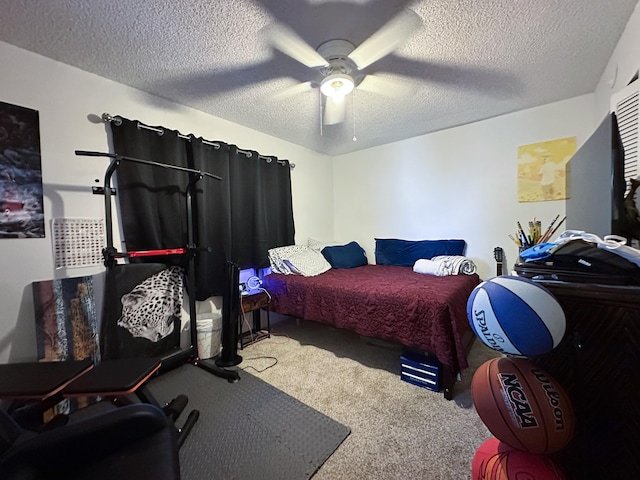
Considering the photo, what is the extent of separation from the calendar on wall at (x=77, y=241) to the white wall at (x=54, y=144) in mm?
36

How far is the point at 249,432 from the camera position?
1.47m

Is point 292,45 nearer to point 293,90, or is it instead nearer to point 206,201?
point 293,90

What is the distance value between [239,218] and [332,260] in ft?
4.04

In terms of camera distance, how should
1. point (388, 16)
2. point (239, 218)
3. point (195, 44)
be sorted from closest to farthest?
1. point (388, 16)
2. point (195, 44)
3. point (239, 218)

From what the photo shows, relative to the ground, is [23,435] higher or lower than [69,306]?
lower

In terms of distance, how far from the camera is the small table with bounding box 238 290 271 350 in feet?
8.43

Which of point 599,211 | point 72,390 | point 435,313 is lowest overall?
point 72,390

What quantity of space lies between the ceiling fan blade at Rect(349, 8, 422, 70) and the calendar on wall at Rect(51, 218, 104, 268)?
2183 mm

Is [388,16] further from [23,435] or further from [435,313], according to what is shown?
[23,435]

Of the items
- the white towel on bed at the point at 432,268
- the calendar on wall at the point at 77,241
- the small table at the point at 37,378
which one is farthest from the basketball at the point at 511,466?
the calendar on wall at the point at 77,241

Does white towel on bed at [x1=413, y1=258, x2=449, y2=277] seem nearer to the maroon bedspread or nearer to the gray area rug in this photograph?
A: the maroon bedspread

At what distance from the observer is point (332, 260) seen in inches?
126

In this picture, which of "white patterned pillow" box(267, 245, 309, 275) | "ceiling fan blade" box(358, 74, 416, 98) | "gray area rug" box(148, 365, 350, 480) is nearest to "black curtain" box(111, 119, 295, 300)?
"white patterned pillow" box(267, 245, 309, 275)

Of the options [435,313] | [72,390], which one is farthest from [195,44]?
[435,313]
